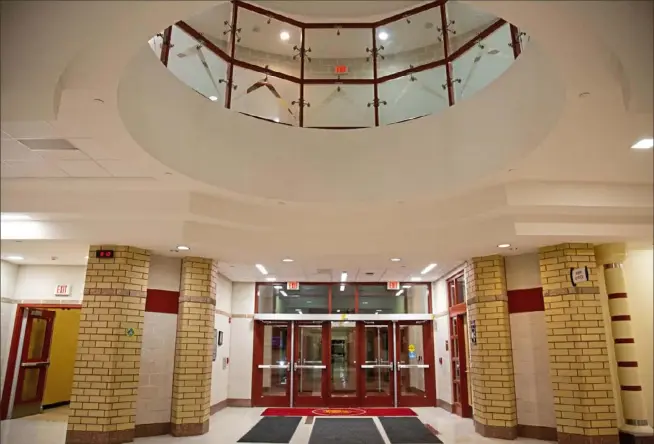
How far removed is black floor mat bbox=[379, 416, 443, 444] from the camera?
8.23 meters

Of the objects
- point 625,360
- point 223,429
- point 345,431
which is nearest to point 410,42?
point 625,360

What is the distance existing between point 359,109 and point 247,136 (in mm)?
1790

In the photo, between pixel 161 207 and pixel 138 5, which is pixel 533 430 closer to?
pixel 161 207

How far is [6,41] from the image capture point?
288 centimetres

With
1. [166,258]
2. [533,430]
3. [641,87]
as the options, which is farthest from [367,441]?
[641,87]

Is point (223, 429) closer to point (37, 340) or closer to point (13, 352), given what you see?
point (13, 352)

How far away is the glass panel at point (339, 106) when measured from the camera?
705cm

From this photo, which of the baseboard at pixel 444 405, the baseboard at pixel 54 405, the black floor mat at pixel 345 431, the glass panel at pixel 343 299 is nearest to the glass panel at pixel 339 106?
the black floor mat at pixel 345 431

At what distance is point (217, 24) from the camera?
6.57 m

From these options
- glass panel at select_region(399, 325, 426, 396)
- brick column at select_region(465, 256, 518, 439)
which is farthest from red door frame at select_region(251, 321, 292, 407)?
brick column at select_region(465, 256, 518, 439)

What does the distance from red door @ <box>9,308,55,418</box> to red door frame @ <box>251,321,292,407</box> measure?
498 centimetres

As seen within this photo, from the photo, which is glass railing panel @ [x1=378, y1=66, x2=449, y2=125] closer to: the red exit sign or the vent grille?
the vent grille

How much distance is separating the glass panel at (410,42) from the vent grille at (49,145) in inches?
175

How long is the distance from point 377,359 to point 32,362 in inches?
328
